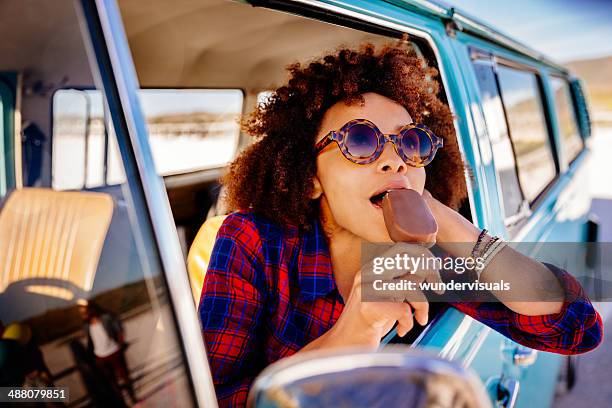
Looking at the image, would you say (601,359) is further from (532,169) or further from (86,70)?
(86,70)

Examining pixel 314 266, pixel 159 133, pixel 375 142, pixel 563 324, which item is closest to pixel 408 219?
pixel 375 142

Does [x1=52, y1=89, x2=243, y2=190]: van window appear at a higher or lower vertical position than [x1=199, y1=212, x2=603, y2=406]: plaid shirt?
higher

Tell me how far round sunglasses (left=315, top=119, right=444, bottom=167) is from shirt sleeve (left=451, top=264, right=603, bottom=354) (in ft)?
1.79

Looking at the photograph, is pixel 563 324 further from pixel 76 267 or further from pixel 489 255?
pixel 76 267

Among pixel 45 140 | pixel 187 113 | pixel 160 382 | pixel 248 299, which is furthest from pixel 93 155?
pixel 187 113

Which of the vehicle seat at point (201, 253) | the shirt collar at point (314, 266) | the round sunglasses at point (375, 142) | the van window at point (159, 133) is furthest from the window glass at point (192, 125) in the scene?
the round sunglasses at point (375, 142)

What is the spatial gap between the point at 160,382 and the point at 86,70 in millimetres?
535

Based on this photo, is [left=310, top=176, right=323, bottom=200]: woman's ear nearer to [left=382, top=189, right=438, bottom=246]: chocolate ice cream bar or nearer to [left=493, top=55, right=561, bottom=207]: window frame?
[left=382, top=189, right=438, bottom=246]: chocolate ice cream bar

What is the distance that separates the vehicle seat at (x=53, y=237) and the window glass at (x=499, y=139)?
173cm

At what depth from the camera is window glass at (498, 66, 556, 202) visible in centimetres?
278

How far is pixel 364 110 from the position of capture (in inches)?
60.5

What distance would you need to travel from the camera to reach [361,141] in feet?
4.82

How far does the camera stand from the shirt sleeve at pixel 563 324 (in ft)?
5.06

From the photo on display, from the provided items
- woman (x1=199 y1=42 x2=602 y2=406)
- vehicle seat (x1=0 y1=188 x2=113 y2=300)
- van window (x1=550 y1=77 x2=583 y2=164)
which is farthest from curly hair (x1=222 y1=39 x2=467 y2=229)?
van window (x1=550 y1=77 x2=583 y2=164)
